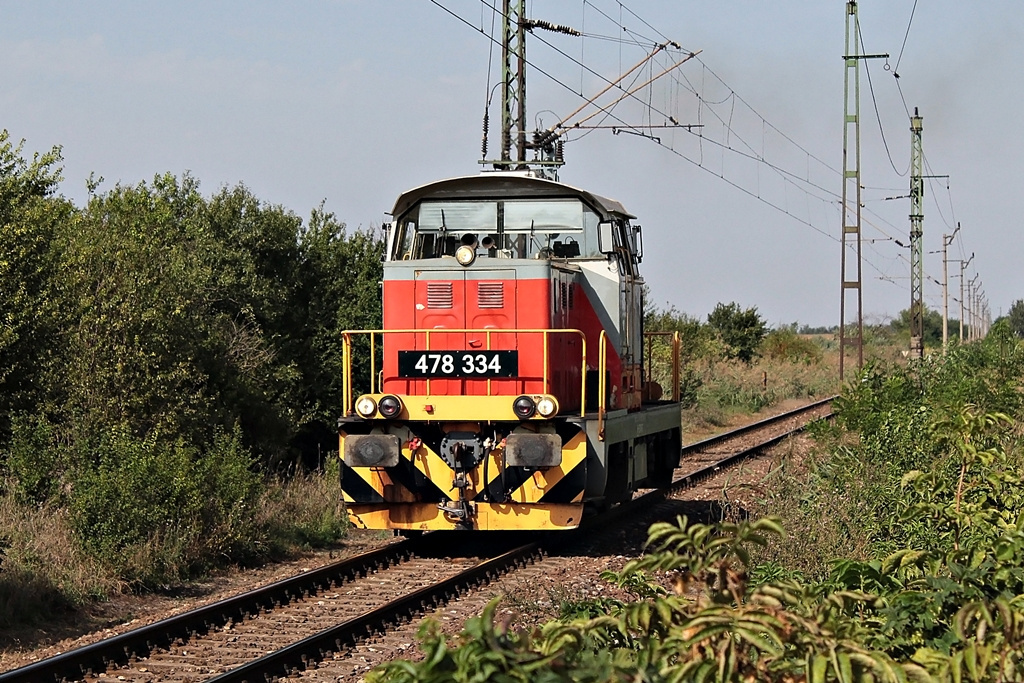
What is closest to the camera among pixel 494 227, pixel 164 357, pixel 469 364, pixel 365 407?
pixel 365 407

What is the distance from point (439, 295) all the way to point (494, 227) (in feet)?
3.18

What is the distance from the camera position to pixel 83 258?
13766 millimetres

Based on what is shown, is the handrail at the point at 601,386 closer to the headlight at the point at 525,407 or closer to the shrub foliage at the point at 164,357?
the headlight at the point at 525,407

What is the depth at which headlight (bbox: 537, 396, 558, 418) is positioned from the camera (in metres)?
10.2

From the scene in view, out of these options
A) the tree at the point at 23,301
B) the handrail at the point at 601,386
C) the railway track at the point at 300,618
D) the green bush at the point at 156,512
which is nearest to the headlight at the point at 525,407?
the handrail at the point at 601,386

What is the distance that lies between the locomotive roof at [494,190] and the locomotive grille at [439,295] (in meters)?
0.98

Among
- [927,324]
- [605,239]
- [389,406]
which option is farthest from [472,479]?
[927,324]

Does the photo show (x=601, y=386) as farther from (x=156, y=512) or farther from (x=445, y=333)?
(x=156, y=512)

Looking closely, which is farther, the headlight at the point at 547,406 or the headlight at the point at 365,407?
the headlight at the point at 365,407

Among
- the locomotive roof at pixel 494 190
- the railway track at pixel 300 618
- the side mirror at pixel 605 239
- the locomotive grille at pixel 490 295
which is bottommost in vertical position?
the railway track at pixel 300 618

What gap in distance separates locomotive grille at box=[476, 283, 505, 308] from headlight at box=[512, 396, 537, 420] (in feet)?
3.19

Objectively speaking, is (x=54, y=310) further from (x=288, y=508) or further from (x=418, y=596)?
(x=418, y=596)

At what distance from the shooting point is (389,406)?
10469 mm

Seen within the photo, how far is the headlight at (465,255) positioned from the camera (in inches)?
419
